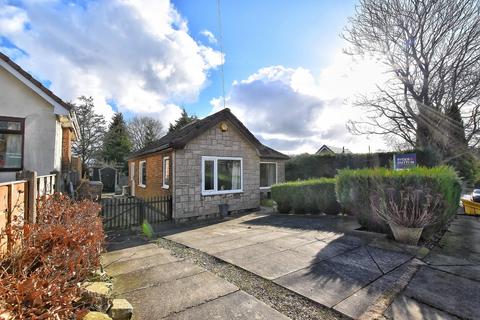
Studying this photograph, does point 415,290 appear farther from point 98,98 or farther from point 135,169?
point 98,98

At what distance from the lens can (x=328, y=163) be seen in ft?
69.1

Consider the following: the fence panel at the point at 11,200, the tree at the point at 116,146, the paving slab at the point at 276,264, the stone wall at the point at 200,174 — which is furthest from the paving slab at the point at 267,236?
the tree at the point at 116,146

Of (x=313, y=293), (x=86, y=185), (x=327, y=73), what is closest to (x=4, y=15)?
(x=86, y=185)

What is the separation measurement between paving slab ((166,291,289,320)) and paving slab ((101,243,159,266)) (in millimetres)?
2789

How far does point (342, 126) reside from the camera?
20.6 m

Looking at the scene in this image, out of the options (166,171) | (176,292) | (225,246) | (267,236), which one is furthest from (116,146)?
(176,292)

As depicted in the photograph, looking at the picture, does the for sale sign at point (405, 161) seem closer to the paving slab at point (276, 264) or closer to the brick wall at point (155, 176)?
the paving slab at point (276, 264)

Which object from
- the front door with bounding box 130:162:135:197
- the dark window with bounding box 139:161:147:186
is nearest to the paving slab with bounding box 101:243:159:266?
the dark window with bounding box 139:161:147:186

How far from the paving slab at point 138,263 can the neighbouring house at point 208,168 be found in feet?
14.9

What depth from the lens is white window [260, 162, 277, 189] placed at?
1786 cm

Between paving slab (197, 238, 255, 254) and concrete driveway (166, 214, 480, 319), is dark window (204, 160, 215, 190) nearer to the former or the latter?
concrete driveway (166, 214, 480, 319)

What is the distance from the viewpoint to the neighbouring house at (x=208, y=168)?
1016 centimetres

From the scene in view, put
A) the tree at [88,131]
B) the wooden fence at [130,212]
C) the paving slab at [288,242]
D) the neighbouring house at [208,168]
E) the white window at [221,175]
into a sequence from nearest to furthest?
1. the paving slab at [288,242]
2. the wooden fence at [130,212]
3. the neighbouring house at [208,168]
4. the white window at [221,175]
5. the tree at [88,131]

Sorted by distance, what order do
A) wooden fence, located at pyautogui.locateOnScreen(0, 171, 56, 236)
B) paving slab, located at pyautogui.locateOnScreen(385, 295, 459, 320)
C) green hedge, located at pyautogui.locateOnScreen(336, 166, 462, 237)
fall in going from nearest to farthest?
paving slab, located at pyautogui.locateOnScreen(385, 295, 459, 320) → wooden fence, located at pyautogui.locateOnScreen(0, 171, 56, 236) → green hedge, located at pyautogui.locateOnScreen(336, 166, 462, 237)
